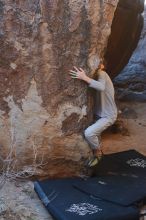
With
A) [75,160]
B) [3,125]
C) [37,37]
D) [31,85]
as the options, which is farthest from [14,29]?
[75,160]

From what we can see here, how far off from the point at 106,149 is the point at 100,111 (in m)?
1.18

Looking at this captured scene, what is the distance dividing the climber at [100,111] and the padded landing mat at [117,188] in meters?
0.20

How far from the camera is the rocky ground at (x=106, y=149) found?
148 inches

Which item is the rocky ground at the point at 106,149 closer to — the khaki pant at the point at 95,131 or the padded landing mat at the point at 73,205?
the padded landing mat at the point at 73,205

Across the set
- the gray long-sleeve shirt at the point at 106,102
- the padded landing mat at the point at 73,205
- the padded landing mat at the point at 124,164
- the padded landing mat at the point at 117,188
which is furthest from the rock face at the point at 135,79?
the padded landing mat at the point at 73,205

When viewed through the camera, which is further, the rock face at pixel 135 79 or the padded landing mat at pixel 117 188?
the rock face at pixel 135 79

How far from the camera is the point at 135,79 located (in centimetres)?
838

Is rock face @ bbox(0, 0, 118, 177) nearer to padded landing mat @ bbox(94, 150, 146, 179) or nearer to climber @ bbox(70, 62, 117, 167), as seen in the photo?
climber @ bbox(70, 62, 117, 167)

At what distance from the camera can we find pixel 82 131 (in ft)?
14.0

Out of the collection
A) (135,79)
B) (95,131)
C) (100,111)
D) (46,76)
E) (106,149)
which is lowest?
(106,149)

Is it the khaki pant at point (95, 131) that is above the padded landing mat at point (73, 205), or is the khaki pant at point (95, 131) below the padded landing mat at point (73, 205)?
above

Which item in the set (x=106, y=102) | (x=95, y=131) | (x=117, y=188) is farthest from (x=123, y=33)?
(x=117, y=188)

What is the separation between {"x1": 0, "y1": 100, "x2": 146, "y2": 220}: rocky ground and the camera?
376cm

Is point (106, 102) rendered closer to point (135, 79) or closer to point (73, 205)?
point (73, 205)
